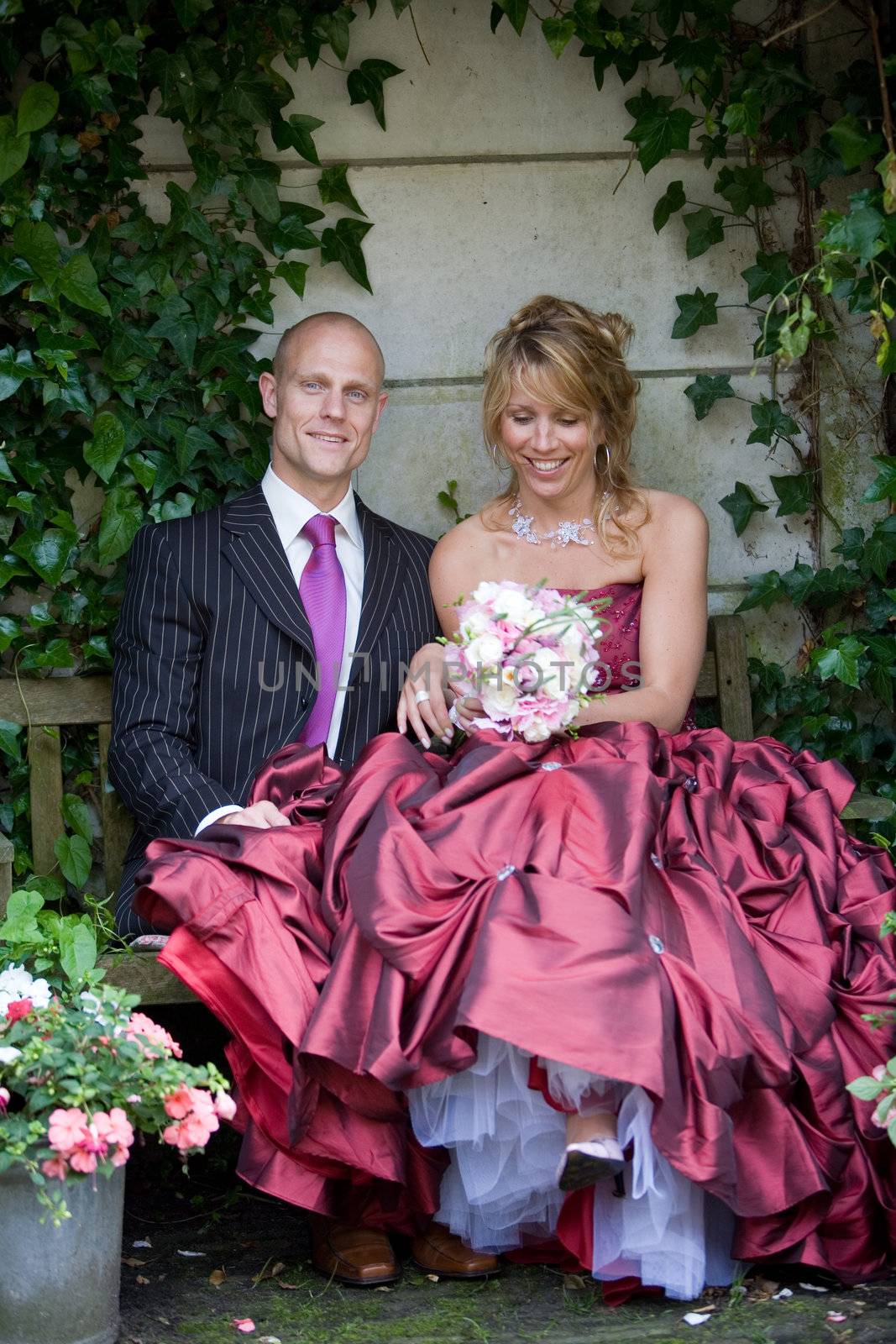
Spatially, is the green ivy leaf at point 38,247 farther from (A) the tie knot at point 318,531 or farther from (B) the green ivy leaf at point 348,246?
(A) the tie knot at point 318,531

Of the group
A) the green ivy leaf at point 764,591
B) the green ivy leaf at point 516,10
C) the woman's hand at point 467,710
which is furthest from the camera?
the green ivy leaf at point 764,591

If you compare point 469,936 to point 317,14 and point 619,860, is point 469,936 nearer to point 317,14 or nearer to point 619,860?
point 619,860

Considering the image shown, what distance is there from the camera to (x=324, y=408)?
401 centimetres

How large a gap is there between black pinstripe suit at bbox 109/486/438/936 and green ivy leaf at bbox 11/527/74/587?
0.94 feet

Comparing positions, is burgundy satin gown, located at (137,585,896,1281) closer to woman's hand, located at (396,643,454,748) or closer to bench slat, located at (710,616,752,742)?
woman's hand, located at (396,643,454,748)

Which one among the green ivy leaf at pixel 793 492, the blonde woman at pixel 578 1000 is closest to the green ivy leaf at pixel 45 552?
the blonde woman at pixel 578 1000

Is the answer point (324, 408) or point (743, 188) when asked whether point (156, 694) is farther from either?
point (743, 188)

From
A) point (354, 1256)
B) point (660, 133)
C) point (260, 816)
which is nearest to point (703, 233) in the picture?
point (660, 133)

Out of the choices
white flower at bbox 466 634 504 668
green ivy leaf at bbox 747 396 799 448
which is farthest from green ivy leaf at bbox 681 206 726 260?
white flower at bbox 466 634 504 668

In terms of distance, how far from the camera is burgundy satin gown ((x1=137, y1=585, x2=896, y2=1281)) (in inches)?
106

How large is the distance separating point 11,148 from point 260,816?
6.28 ft

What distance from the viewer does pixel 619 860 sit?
2.91 metres

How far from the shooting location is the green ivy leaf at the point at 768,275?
447 centimetres

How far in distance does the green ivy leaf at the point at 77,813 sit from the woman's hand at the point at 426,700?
0.90m
